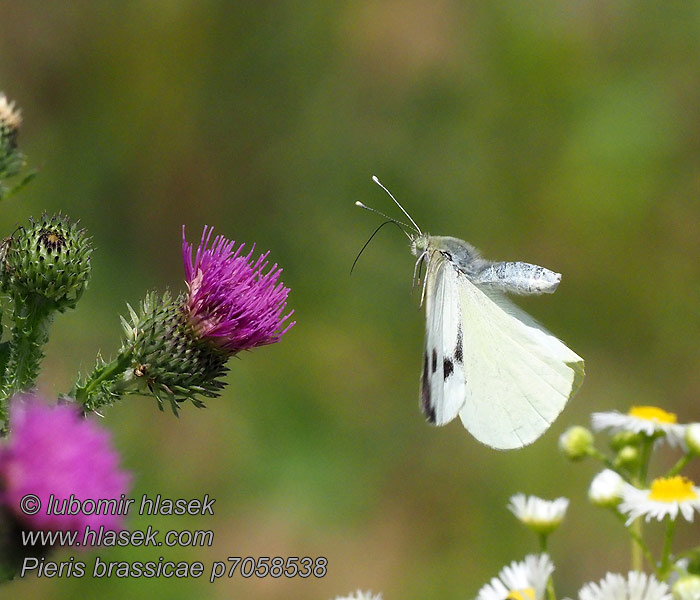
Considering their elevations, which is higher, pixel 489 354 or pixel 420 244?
pixel 420 244

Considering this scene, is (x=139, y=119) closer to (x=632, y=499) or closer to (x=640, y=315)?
(x=640, y=315)

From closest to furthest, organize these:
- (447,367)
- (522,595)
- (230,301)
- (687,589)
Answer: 1. (687,589)
2. (522,595)
3. (230,301)
4. (447,367)

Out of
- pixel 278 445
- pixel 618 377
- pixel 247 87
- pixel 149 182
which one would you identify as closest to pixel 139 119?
pixel 149 182

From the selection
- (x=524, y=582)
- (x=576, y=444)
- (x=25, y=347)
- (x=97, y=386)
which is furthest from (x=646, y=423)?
(x=25, y=347)

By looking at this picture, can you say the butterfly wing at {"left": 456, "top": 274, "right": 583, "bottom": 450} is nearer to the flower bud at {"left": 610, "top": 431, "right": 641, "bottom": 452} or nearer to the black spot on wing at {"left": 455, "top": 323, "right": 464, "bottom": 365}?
the black spot on wing at {"left": 455, "top": 323, "right": 464, "bottom": 365}

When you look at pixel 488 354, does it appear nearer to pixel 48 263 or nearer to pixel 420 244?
pixel 420 244

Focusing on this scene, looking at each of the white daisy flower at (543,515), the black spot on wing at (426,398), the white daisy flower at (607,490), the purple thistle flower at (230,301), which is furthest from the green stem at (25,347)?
the white daisy flower at (607,490)

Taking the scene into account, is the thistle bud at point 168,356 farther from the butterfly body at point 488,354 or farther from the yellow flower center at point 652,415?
the yellow flower center at point 652,415
